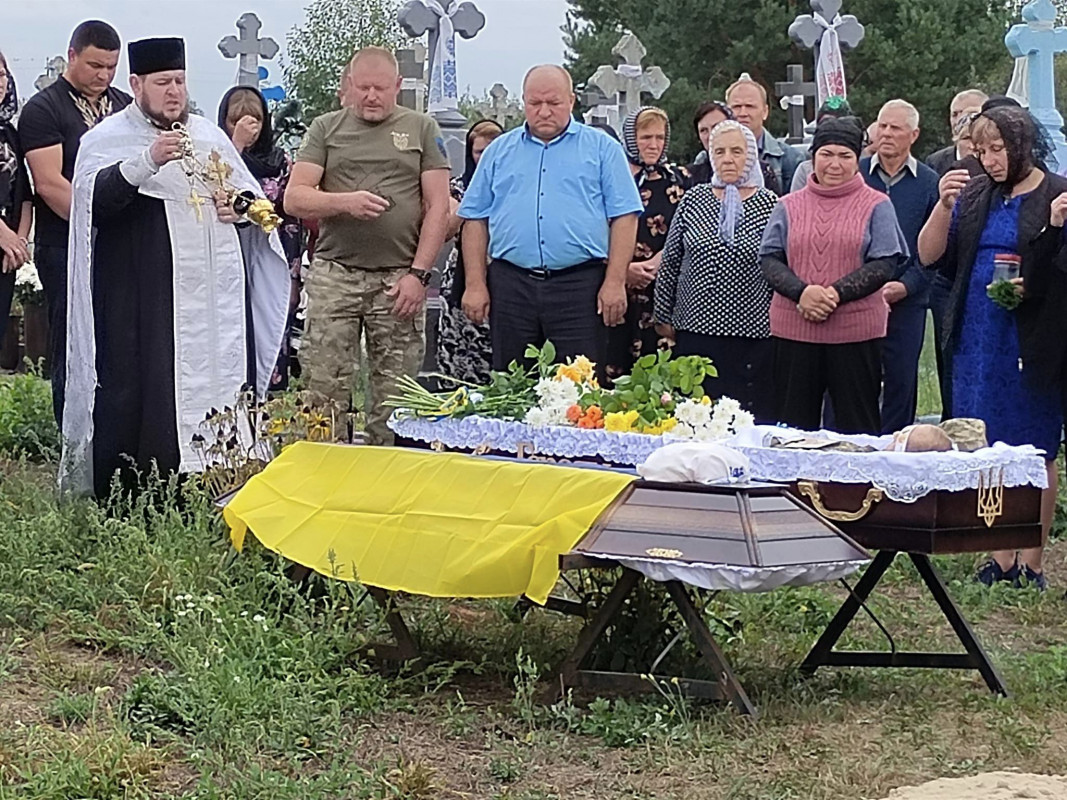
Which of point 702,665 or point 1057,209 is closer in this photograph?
point 702,665

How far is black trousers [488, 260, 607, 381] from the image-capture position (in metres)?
7.96

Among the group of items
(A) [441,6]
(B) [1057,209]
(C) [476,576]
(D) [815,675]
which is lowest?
(D) [815,675]

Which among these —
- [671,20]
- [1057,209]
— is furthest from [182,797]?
[671,20]

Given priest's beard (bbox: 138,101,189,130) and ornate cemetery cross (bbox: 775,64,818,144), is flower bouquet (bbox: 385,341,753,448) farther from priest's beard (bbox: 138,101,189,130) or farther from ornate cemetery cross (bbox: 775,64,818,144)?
ornate cemetery cross (bbox: 775,64,818,144)

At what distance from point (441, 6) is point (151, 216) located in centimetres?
725

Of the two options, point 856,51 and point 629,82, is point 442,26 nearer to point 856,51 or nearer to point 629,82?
point 629,82

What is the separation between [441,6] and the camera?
14344 mm

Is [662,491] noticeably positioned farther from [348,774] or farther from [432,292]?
[432,292]

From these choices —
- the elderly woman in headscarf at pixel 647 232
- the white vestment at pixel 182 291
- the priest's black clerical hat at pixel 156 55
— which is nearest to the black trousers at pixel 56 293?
the white vestment at pixel 182 291

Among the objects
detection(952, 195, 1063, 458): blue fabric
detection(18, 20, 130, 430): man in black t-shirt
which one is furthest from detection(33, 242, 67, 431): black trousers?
detection(952, 195, 1063, 458): blue fabric

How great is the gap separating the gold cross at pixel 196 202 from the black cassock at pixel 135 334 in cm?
13

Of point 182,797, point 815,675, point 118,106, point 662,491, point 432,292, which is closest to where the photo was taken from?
point 182,797

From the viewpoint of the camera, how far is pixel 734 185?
8156 millimetres

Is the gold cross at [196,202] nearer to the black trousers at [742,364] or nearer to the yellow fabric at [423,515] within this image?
the yellow fabric at [423,515]
